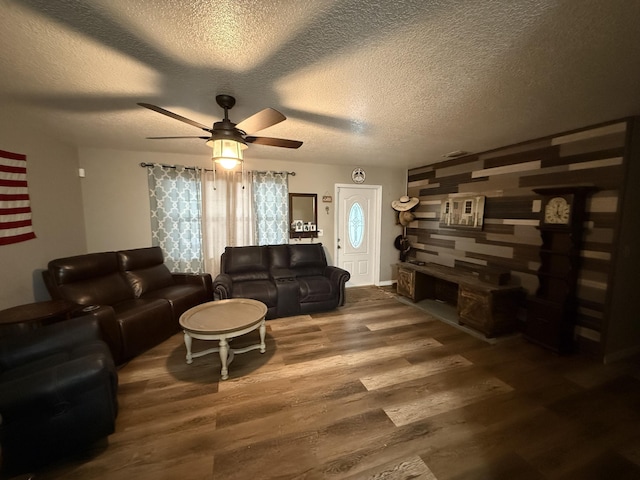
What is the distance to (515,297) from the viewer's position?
299cm

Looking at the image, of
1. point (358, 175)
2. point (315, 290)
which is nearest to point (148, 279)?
point (315, 290)

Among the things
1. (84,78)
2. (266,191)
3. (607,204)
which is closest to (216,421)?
(84,78)

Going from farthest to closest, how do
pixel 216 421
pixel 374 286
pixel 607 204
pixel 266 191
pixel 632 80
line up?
pixel 374 286 < pixel 266 191 < pixel 607 204 < pixel 216 421 < pixel 632 80

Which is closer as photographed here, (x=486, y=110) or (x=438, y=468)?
(x=438, y=468)

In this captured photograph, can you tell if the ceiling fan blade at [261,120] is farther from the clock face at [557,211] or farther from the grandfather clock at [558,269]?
the clock face at [557,211]

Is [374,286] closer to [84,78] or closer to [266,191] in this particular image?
[266,191]

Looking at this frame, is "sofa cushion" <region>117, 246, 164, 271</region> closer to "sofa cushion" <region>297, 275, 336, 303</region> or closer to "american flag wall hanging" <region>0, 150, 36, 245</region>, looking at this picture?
"american flag wall hanging" <region>0, 150, 36, 245</region>

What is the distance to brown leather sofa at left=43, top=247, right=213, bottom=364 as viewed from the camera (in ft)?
7.75

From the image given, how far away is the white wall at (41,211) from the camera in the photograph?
7.43ft

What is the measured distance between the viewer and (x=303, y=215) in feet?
14.7

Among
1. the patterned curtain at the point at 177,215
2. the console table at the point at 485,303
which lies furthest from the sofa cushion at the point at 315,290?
the patterned curtain at the point at 177,215

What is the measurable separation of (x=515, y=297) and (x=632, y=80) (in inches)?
89.3

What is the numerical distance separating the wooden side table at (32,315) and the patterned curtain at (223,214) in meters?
1.90

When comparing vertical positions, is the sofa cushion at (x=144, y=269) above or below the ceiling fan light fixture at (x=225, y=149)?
below
